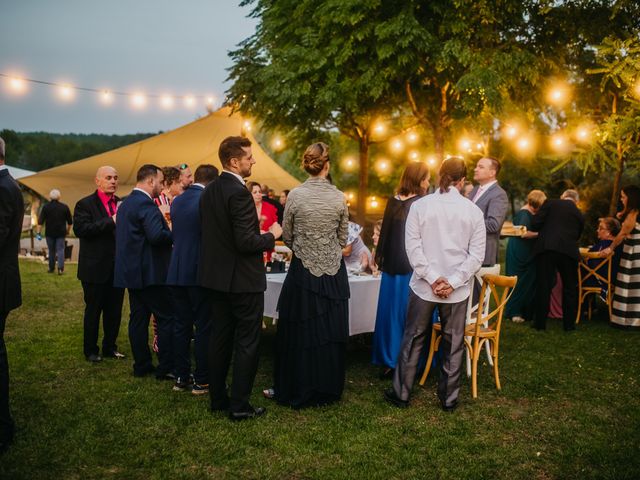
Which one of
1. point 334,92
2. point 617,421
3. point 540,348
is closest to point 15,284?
point 617,421

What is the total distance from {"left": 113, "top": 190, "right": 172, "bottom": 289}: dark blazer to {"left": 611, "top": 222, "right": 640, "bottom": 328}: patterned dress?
5731 millimetres

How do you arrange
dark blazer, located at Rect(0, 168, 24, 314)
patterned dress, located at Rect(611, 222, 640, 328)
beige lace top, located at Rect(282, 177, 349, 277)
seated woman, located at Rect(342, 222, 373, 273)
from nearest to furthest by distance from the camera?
dark blazer, located at Rect(0, 168, 24, 314), beige lace top, located at Rect(282, 177, 349, 277), seated woman, located at Rect(342, 222, 373, 273), patterned dress, located at Rect(611, 222, 640, 328)

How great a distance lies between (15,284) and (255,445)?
174 cm

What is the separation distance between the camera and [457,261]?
12.7 ft

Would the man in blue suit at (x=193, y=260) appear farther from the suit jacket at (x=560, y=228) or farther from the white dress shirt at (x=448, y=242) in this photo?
the suit jacket at (x=560, y=228)

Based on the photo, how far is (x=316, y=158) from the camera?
384cm

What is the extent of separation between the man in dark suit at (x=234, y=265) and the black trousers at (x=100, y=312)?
182 centimetres

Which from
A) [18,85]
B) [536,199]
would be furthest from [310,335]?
[18,85]

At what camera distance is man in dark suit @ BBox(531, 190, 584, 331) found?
6.72m

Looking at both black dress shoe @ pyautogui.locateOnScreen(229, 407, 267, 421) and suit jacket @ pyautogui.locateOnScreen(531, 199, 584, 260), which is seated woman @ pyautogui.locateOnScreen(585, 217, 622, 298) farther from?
black dress shoe @ pyautogui.locateOnScreen(229, 407, 267, 421)

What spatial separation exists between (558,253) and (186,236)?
4779mm

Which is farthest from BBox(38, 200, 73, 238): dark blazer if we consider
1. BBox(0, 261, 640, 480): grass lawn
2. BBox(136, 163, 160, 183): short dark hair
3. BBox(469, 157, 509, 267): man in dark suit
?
BBox(469, 157, 509, 267): man in dark suit

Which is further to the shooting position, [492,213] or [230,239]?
[492,213]

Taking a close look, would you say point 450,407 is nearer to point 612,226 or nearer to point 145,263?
point 145,263
